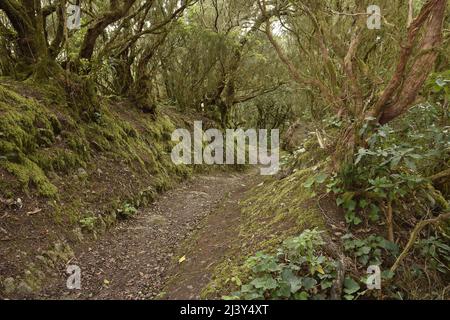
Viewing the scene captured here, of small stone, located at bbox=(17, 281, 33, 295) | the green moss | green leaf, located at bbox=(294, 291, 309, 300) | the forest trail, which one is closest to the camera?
green leaf, located at bbox=(294, 291, 309, 300)

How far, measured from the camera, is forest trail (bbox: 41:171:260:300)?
358cm

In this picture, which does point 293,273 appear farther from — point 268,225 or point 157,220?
point 157,220

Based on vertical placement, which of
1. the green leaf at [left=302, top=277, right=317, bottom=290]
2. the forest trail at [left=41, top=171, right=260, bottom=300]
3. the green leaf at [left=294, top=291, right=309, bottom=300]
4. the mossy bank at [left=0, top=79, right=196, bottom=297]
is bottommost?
the forest trail at [left=41, top=171, right=260, bottom=300]

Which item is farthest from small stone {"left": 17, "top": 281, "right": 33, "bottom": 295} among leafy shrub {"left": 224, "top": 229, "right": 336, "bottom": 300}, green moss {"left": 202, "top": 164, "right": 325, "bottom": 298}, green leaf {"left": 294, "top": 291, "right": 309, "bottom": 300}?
green leaf {"left": 294, "top": 291, "right": 309, "bottom": 300}

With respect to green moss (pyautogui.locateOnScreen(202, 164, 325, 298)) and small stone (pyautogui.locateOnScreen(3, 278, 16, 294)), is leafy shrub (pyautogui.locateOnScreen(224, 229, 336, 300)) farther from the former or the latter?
small stone (pyautogui.locateOnScreen(3, 278, 16, 294))

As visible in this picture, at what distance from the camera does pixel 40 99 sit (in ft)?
19.6

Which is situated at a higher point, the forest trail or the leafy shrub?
the leafy shrub

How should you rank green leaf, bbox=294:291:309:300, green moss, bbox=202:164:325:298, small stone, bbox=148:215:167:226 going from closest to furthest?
1. green leaf, bbox=294:291:309:300
2. green moss, bbox=202:164:325:298
3. small stone, bbox=148:215:167:226

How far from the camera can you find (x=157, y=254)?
4.56 meters

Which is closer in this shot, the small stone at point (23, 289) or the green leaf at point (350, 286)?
the green leaf at point (350, 286)

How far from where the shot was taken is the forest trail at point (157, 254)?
11.8 feet

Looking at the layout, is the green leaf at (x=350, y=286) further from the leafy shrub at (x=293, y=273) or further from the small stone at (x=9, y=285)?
the small stone at (x=9, y=285)

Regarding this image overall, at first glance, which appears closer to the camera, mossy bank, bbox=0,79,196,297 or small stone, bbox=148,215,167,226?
mossy bank, bbox=0,79,196,297

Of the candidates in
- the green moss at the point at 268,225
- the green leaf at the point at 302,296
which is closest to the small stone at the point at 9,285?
the green moss at the point at 268,225
